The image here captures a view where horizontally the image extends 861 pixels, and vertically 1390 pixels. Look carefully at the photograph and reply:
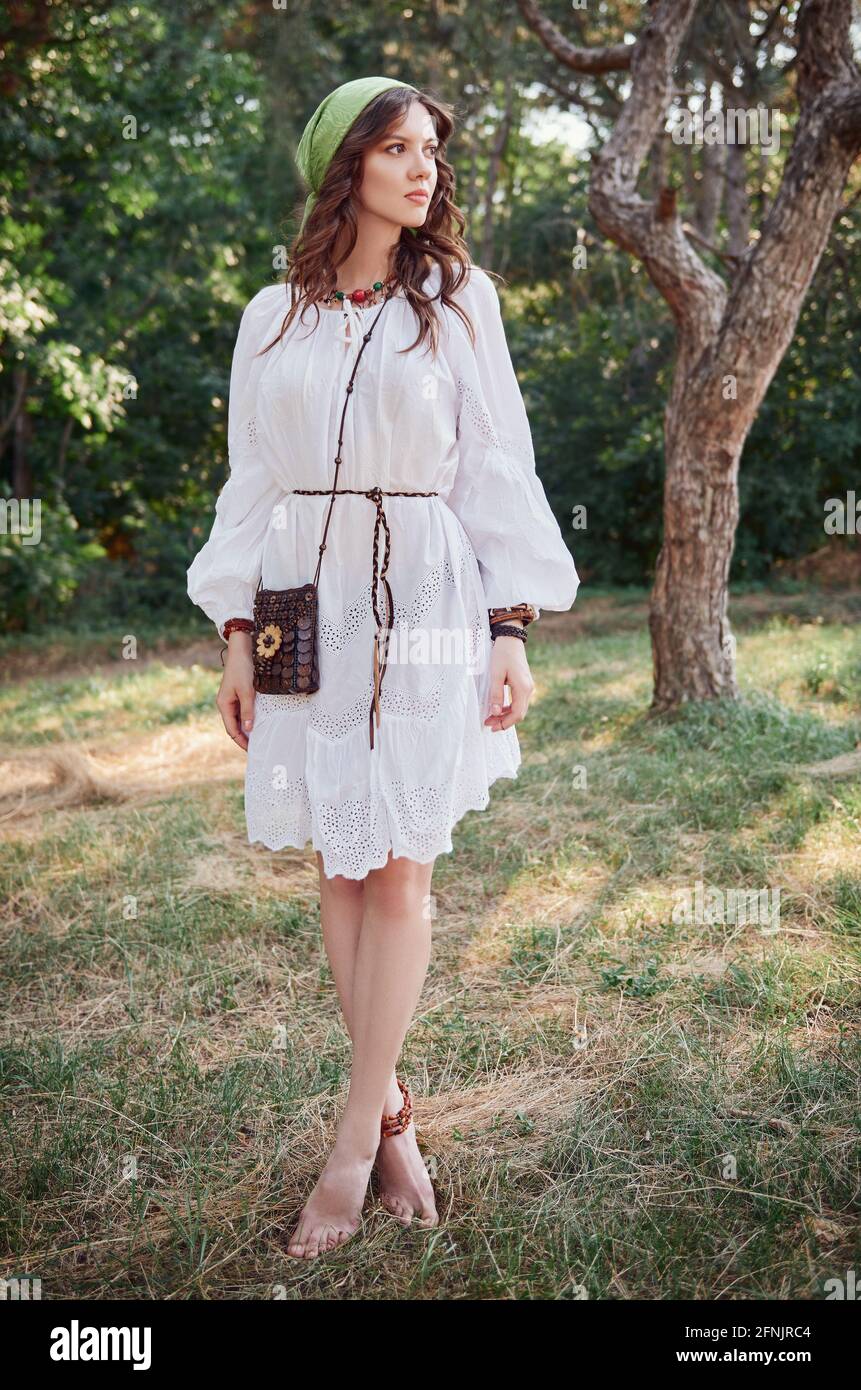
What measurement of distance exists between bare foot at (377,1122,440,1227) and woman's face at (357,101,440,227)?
64.3 inches

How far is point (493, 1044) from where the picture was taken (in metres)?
2.51

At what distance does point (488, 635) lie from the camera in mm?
1919

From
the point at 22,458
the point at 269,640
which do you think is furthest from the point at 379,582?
the point at 22,458

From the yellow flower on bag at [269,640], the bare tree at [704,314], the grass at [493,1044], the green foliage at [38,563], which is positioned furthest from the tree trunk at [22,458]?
the yellow flower on bag at [269,640]

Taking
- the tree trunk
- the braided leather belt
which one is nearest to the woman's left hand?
the braided leather belt

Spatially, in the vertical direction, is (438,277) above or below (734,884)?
above

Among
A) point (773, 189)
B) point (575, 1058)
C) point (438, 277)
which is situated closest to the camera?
point (438, 277)

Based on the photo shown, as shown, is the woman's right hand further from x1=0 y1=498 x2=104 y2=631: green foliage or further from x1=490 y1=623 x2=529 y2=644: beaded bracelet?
x1=0 y1=498 x2=104 y2=631: green foliage

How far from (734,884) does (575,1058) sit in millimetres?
1111

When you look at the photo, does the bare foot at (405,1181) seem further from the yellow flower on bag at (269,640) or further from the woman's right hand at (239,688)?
the yellow flower on bag at (269,640)

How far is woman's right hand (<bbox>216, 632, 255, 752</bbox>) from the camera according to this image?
78.0 inches

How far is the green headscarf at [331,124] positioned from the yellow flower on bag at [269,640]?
74cm
